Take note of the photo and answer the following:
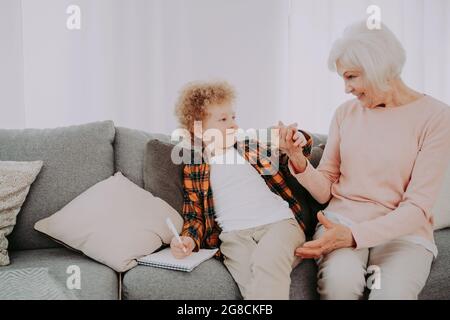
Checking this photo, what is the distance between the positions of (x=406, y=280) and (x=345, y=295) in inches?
6.9

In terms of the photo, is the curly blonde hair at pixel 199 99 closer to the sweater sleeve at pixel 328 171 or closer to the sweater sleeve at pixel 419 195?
the sweater sleeve at pixel 328 171

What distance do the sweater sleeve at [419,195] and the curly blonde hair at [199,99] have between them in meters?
0.71

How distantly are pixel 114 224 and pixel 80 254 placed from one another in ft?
0.61

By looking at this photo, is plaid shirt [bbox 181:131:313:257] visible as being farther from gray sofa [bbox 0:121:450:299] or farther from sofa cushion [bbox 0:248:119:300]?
sofa cushion [bbox 0:248:119:300]

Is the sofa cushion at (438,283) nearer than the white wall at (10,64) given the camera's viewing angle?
Yes

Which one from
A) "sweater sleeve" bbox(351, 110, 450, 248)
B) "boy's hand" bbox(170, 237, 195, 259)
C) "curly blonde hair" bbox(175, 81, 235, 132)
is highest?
"curly blonde hair" bbox(175, 81, 235, 132)

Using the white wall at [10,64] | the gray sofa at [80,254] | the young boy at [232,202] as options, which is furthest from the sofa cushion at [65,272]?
the white wall at [10,64]

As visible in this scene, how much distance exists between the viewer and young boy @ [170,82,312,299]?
1360 millimetres

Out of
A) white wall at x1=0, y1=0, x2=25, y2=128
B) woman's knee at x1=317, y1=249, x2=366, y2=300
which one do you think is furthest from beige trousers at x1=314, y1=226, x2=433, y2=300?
white wall at x1=0, y1=0, x2=25, y2=128

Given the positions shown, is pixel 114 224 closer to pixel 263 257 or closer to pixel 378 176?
pixel 263 257

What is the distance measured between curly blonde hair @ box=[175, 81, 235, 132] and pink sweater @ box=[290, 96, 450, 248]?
443mm

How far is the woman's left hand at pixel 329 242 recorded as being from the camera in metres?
1.27

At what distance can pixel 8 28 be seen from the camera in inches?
84.3

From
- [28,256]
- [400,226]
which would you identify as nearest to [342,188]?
[400,226]
